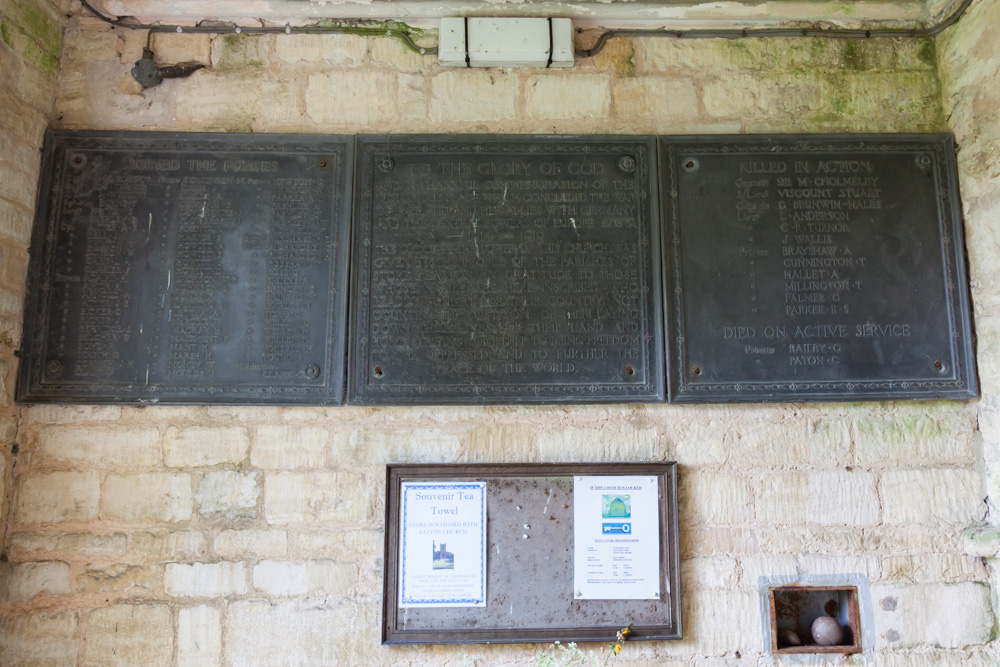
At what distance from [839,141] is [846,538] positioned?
166 cm

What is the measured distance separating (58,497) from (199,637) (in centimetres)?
78

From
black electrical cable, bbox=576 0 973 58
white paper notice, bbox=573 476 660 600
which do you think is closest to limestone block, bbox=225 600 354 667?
white paper notice, bbox=573 476 660 600

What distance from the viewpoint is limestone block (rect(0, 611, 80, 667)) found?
2.29 meters

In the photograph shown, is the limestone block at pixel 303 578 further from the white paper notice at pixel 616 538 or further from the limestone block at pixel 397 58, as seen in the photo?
the limestone block at pixel 397 58

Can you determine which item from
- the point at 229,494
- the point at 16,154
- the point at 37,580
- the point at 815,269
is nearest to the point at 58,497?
the point at 37,580

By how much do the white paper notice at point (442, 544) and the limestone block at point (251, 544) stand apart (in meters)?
0.48

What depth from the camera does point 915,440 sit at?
→ 2488 mm

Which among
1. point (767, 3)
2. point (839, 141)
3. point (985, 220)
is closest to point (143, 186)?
point (767, 3)

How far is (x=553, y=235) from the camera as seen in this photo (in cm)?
256

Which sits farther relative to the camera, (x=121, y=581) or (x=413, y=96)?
(x=413, y=96)

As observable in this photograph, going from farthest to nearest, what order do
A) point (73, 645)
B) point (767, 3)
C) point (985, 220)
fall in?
point (767, 3) < point (985, 220) < point (73, 645)

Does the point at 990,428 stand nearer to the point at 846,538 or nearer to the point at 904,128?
the point at 846,538

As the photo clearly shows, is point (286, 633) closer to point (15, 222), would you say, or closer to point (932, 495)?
point (15, 222)

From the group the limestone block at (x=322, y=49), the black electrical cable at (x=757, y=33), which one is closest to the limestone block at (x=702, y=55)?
the black electrical cable at (x=757, y=33)
